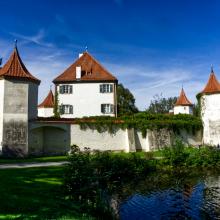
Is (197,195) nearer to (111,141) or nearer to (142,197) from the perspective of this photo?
(142,197)

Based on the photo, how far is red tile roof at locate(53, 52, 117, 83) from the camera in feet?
143

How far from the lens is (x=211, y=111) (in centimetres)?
3862

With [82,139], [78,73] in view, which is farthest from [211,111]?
[78,73]

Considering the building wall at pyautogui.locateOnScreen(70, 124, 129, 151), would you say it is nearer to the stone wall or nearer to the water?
the stone wall

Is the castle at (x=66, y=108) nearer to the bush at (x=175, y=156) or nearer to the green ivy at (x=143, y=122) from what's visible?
the green ivy at (x=143, y=122)

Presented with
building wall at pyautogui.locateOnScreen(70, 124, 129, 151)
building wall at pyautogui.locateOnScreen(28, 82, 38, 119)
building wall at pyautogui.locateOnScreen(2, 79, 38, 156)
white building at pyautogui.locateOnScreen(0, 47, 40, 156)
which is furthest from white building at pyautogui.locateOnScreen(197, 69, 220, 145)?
building wall at pyautogui.locateOnScreen(2, 79, 38, 156)

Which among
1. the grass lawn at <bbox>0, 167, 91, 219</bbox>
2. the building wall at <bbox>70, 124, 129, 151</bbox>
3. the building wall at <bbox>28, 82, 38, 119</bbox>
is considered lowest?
the grass lawn at <bbox>0, 167, 91, 219</bbox>

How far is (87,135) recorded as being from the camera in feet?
112

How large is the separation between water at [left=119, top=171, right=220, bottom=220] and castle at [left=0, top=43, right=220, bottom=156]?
12.8m

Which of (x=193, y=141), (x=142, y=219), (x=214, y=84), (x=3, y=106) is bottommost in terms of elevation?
(x=142, y=219)

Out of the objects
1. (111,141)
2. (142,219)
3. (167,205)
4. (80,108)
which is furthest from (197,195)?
(80,108)

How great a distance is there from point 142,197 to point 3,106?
58.4 feet

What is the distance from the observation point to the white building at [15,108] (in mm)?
30516

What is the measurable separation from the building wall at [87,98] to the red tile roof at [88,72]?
0.82 metres
